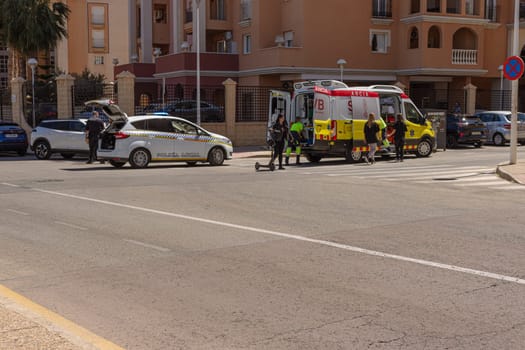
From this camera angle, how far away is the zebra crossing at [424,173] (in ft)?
58.1

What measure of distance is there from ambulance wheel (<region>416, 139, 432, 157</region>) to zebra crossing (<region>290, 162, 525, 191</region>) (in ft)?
9.70

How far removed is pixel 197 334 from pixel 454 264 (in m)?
3.86

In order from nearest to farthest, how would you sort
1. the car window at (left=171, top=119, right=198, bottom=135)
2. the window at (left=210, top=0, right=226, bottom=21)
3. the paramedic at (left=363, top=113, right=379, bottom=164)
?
the car window at (left=171, top=119, right=198, bottom=135)
the paramedic at (left=363, top=113, right=379, bottom=164)
the window at (left=210, top=0, right=226, bottom=21)

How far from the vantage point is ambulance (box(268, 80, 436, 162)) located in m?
23.9

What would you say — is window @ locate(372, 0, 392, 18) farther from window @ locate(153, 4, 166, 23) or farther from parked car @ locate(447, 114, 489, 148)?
window @ locate(153, 4, 166, 23)

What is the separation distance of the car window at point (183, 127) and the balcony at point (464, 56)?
25.4 meters

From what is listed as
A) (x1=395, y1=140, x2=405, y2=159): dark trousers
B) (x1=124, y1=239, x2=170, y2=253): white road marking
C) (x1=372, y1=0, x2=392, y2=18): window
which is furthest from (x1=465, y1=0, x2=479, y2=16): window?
(x1=124, y1=239, x2=170, y2=253): white road marking

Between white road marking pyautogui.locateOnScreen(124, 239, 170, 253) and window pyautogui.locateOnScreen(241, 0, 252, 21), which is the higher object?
window pyautogui.locateOnScreen(241, 0, 252, 21)

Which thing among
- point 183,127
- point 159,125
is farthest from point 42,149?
point 183,127

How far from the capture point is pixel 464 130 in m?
32.9

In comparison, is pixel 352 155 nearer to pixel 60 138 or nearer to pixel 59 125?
pixel 60 138

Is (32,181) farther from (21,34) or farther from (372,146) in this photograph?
(21,34)

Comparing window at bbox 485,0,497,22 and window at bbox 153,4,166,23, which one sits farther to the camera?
window at bbox 153,4,166,23

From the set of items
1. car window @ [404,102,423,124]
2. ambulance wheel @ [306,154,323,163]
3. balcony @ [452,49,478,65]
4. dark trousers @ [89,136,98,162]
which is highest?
balcony @ [452,49,478,65]
